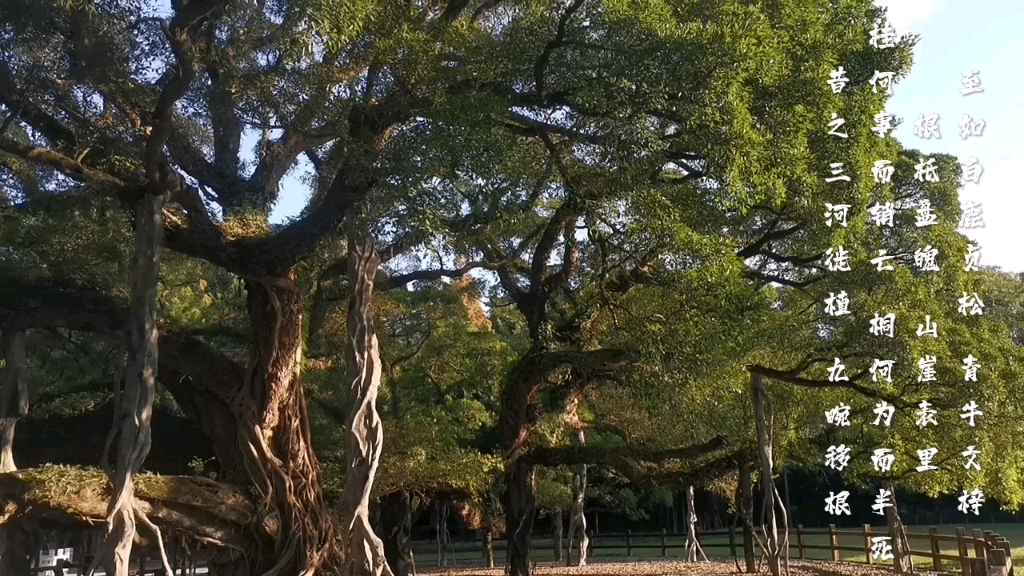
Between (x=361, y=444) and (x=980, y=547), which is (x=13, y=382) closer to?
(x=361, y=444)

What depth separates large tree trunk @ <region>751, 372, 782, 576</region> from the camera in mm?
8633

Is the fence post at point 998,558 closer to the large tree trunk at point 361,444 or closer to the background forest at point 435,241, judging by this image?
the background forest at point 435,241

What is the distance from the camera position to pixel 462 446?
10.2 m

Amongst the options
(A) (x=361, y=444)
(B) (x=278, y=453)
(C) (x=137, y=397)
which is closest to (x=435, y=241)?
(A) (x=361, y=444)

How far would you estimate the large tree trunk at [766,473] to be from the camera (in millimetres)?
8633

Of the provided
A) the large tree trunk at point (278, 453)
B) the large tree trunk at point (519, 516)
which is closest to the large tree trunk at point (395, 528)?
the large tree trunk at point (519, 516)

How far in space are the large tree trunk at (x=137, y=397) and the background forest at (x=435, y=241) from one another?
1.1 inches

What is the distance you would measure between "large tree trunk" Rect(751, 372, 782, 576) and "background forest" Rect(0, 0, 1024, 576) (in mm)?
36

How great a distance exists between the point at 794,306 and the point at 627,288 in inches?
133

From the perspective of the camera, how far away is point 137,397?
18.5ft

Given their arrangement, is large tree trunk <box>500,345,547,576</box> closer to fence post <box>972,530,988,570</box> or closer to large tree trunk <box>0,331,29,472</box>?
large tree trunk <box>0,331,29,472</box>

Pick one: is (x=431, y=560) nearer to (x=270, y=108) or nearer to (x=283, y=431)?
(x=283, y=431)

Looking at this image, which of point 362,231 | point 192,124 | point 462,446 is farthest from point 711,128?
point 462,446

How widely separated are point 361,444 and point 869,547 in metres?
10.7
